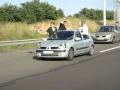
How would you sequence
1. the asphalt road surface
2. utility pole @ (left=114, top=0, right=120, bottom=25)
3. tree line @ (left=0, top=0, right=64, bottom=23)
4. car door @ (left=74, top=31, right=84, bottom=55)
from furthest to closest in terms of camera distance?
utility pole @ (left=114, top=0, right=120, bottom=25) < tree line @ (left=0, top=0, right=64, bottom=23) < car door @ (left=74, top=31, right=84, bottom=55) < the asphalt road surface

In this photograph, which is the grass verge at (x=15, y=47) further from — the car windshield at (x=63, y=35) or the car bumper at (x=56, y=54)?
the car bumper at (x=56, y=54)

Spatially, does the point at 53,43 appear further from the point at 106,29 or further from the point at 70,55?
the point at 106,29

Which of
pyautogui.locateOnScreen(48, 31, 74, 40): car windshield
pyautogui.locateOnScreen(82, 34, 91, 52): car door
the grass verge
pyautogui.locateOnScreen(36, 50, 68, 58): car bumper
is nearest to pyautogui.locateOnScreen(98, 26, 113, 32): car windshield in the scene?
the grass verge

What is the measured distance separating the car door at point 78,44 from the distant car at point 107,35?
35.0 feet

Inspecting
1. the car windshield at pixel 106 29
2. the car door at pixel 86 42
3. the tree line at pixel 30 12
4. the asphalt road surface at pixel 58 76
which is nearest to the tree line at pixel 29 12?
the tree line at pixel 30 12

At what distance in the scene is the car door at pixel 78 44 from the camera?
55.4 ft

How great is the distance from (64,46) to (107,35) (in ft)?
41.3

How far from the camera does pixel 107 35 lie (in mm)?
28109

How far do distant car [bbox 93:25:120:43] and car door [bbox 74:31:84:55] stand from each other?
10676mm

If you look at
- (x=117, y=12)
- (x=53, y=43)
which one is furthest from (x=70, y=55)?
(x=117, y=12)

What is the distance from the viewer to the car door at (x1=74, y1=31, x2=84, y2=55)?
664 inches

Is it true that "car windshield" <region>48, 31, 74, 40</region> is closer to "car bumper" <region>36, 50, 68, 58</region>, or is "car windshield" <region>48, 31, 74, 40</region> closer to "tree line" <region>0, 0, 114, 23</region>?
"car bumper" <region>36, 50, 68, 58</region>

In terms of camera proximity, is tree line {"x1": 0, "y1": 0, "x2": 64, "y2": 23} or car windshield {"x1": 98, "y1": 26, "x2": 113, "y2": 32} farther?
tree line {"x1": 0, "y1": 0, "x2": 64, "y2": 23}

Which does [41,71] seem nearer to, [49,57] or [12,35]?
[49,57]
